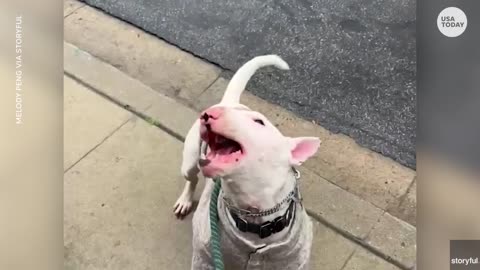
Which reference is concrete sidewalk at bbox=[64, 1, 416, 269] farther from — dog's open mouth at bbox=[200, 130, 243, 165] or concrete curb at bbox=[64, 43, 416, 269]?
dog's open mouth at bbox=[200, 130, 243, 165]

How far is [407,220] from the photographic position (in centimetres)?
67

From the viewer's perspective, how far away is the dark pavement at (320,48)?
0.66m

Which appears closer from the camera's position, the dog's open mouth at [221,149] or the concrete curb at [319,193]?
the dog's open mouth at [221,149]

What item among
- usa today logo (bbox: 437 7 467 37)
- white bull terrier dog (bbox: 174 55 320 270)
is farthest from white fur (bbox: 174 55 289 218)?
usa today logo (bbox: 437 7 467 37)

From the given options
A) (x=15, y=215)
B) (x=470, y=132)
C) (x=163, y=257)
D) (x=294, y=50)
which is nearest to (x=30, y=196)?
(x=15, y=215)

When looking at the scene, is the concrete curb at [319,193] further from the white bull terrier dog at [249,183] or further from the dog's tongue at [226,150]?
the dog's tongue at [226,150]

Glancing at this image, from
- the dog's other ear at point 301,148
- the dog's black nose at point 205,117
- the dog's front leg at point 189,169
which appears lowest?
the dog's front leg at point 189,169

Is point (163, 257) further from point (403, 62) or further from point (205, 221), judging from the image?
point (403, 62)

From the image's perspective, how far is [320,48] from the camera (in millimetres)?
672

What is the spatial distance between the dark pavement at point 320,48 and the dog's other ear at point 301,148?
0.10 m

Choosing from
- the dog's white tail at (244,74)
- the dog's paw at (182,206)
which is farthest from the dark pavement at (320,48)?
the dog's paw at (182,206)

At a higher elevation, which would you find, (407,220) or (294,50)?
(294,50)

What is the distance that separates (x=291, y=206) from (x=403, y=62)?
0.15m

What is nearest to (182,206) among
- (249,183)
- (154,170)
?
(154,170)
